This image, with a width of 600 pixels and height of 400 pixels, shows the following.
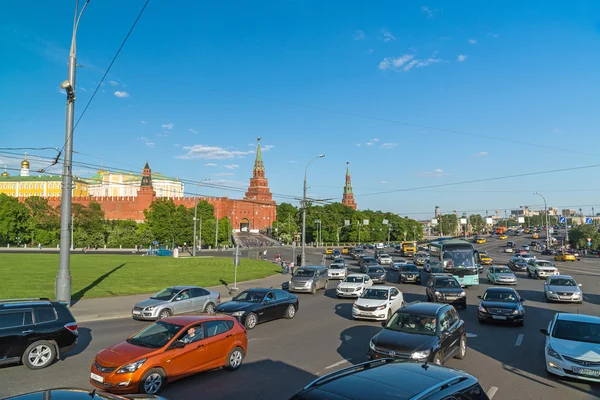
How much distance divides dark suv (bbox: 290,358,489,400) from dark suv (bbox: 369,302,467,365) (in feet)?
14.6

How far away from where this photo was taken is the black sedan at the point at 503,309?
51.2 ft

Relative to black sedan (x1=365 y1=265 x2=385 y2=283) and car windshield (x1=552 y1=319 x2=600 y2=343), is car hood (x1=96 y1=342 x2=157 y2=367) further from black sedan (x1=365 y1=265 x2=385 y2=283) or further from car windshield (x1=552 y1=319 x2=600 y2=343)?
black sedan (x1=365 y1=265 x2=385 y2=283)

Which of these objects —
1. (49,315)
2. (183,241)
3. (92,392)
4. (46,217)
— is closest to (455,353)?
(92,392)

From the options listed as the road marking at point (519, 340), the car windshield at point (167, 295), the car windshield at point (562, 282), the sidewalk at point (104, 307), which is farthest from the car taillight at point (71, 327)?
the car windshield at point (562, 282)

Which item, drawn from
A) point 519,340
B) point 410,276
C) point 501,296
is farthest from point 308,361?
point 410,276

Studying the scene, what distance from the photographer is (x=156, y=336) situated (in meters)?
8.83

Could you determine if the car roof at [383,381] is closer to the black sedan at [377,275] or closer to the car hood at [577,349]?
the car hood at [577,349]

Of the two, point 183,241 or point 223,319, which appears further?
point 183,241

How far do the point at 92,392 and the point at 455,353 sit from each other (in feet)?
30.4

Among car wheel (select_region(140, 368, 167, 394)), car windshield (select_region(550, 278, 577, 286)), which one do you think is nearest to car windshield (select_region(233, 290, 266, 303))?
car wheel (select_region(140, 368, 167, 394))

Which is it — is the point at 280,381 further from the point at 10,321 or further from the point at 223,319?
the point at 10,321

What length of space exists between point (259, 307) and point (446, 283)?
10590 millimetres

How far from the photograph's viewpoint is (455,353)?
10.9 m

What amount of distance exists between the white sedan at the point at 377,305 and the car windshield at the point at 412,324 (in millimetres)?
5424
